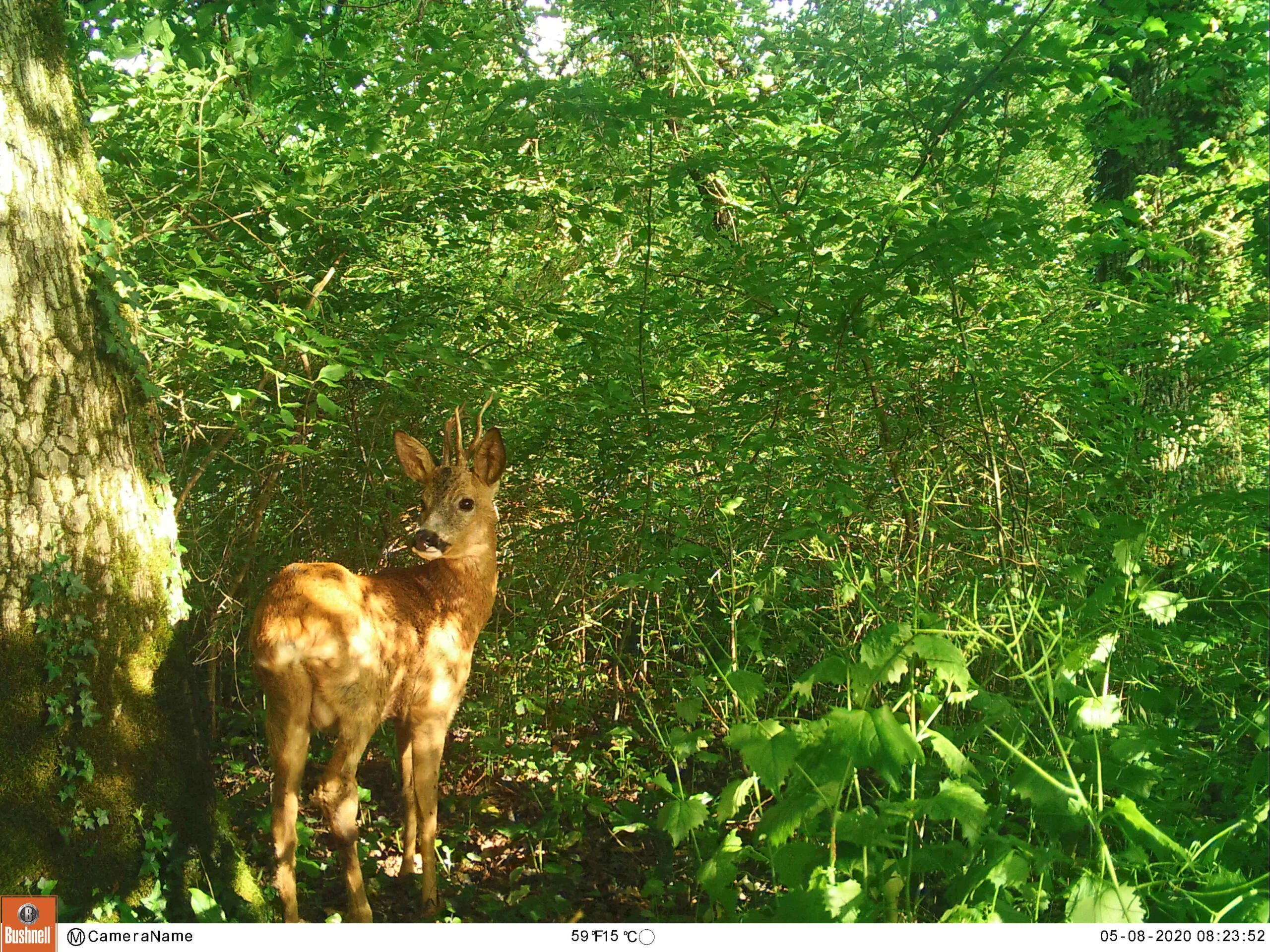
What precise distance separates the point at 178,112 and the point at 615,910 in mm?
3733

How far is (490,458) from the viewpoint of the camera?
3.63 meters

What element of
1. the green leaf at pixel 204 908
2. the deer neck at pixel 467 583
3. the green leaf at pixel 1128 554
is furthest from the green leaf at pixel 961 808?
the green leaf at pixel 204 908

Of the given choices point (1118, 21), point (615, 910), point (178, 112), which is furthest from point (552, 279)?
point (615, 910)

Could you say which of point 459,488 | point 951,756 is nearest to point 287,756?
point 459,488

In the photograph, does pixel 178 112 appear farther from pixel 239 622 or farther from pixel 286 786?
pixel 286 786

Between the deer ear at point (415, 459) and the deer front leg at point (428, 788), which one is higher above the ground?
the deer ear at point (415, 459)

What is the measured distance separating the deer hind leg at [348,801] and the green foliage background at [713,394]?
0.43 meters

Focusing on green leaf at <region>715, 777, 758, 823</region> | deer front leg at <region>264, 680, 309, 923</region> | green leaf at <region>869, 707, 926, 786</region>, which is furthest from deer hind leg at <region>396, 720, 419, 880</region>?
green leaf at <region>869, 707, 926, 786</region>

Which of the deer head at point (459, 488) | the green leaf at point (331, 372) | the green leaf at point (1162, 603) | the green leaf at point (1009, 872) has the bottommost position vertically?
the green leaf at point (1009, 872)

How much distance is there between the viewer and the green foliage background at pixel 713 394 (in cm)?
311

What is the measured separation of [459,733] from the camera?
15.9 feet

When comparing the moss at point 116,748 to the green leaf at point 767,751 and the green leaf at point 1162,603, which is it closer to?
the green leaf at point 767,751

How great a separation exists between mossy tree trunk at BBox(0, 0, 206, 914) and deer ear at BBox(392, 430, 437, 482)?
2.92 ft
